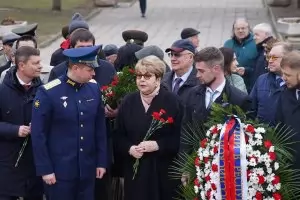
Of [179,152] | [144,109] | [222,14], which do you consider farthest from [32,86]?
[222,14]

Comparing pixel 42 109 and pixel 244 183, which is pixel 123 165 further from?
pixel 244 183

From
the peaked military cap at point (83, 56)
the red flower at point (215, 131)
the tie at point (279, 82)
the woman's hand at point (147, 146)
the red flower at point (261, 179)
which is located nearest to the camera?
the red flower at point (261, 179)

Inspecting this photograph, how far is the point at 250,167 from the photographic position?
18.1 feet

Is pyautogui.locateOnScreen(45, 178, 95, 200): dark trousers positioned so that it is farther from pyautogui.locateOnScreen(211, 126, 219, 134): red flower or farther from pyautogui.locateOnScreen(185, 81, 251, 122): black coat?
pyautogui.locateOnScreen(211, 126, 219, 134): red flower

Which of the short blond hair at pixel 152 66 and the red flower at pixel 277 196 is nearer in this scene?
the red flower at pixel 277 196

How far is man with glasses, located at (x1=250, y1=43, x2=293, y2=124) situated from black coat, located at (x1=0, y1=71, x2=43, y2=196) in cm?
206

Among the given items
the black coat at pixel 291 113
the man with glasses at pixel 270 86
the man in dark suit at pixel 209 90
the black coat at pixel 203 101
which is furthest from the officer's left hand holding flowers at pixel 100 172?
the black coat at pixel 291 113

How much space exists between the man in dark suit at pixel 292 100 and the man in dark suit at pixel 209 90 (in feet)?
1.22

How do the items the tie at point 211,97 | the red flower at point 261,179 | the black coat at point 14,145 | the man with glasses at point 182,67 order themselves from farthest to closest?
the man with glasses at point 182,67 → the black coat at point 14,145 → the tie at point 211,97 → the red flower at point 261,179

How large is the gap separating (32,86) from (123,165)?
110cm

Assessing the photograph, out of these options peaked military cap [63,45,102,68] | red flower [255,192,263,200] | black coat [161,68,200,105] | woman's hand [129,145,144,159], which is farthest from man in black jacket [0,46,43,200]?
red flower [255,192,263,200]

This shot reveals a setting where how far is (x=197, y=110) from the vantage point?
6.23 metres

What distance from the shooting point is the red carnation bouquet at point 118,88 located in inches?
270

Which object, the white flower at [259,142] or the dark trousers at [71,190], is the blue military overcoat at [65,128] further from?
the white flower at [259,142]
